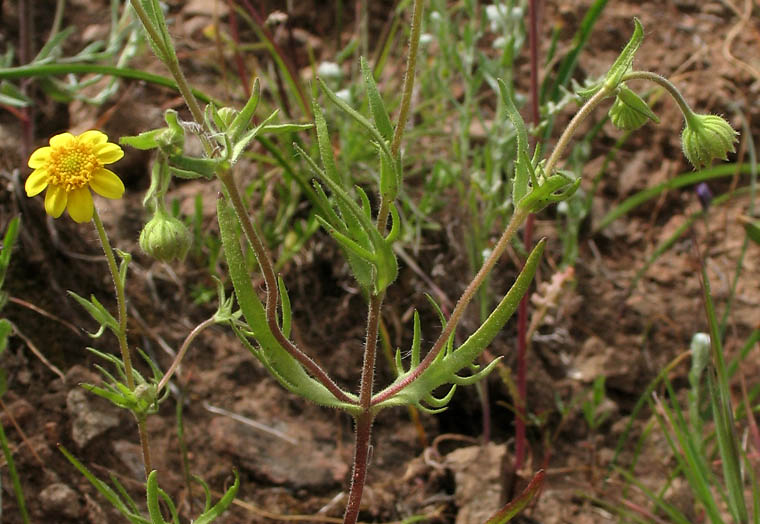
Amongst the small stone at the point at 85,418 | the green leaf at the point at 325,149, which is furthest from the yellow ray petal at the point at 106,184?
the small stone at the point at 85,418

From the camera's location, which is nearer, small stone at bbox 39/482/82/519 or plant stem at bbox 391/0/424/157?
plant stem at bbox 391/0/424/157

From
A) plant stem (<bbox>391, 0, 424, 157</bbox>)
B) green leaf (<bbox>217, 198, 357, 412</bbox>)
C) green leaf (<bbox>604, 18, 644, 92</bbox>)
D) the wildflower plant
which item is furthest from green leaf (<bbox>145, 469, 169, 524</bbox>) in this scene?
green leaf (<bbox>604, 18, 644, 92</bbox>)

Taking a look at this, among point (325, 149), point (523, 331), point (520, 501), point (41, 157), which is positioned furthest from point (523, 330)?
point (41, 157)

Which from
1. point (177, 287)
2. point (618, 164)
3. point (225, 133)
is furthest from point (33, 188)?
point (618, 164)

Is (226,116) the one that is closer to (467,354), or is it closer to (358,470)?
(467,354)

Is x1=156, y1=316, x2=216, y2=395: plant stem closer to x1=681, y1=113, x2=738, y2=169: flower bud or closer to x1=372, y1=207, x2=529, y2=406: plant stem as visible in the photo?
x1=372, y1=207, x2=529, y2=406: plant stem

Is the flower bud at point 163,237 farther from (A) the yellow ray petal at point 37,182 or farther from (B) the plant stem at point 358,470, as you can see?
(B) the plant stem at point 358,470
